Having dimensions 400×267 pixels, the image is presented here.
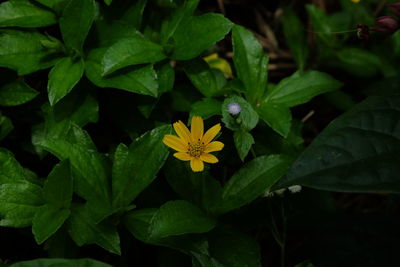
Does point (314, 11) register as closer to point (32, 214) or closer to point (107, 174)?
point (107, 174)

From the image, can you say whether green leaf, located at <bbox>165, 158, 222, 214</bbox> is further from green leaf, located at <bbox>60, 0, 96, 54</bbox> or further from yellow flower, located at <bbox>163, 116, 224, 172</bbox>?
green leaf, located at <bbox>60, 0, 96, 54</bbox>

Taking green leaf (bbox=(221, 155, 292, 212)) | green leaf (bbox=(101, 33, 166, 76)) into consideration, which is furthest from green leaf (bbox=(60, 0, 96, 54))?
green leaf (bbox=(221, 155, 292, 212))

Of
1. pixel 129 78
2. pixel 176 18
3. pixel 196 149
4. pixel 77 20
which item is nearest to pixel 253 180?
pixel 196 149

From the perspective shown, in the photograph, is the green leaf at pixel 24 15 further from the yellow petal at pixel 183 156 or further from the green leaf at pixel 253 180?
the green leaf at pixel 253 180

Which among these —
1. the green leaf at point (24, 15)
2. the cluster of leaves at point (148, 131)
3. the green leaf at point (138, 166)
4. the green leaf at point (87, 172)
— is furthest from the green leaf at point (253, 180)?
the green leaf at point (24, 15)

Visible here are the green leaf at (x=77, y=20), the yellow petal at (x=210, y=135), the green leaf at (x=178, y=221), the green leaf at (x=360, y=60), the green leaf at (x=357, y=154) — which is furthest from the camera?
the green leaf at (x=360, y=60)

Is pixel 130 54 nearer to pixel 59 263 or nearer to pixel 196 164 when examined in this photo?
pixel 196 164

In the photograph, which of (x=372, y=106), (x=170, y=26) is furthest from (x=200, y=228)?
(x=170, y=26)
